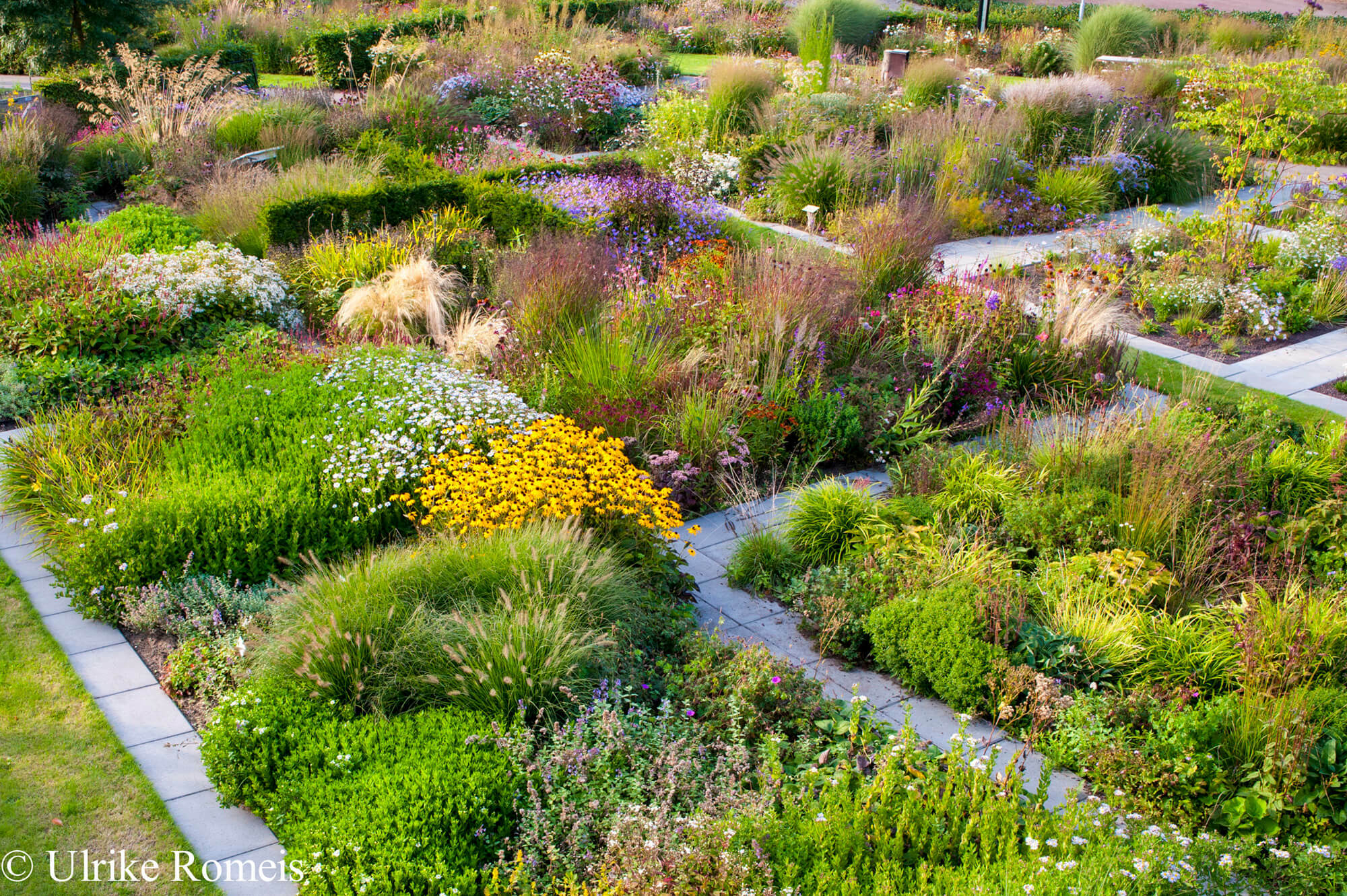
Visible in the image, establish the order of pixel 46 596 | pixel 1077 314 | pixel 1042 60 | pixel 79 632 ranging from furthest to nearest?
pixel 1042 60 < pixel 1077 314 < pixel 46 596 < pixel 79 632

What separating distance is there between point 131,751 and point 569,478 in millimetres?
2050

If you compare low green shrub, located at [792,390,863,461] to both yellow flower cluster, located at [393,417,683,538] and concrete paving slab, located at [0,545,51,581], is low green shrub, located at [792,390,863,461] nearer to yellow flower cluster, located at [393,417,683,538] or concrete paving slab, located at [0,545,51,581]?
yellow flower cluster, located at [393,417,683,538]

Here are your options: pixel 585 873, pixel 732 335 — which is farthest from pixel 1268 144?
pixel 585 873

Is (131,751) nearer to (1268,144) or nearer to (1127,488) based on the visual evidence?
(1127,488)

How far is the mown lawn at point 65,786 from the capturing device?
328 centimetres

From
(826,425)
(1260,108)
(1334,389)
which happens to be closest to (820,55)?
(1260,108)

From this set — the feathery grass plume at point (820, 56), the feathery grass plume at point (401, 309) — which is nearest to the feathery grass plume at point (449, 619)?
the feathery grass plume at point (401, 309)

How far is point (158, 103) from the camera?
11617 millimetres

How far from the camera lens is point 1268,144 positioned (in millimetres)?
9234

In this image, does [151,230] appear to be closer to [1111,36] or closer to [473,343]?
[473,343]

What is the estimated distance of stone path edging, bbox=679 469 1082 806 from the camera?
382cm

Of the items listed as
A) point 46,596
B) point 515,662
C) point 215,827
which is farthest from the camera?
point 46,596

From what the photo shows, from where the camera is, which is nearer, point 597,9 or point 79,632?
point 79,632

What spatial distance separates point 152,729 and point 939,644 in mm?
3057
